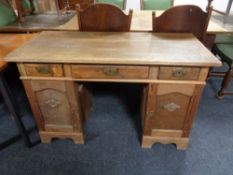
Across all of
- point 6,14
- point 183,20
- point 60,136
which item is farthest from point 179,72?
point 6,14

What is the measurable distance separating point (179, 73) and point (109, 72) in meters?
0.41

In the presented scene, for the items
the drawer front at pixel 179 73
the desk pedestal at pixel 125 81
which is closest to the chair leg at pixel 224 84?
the desk pedestal at pixel 125 81

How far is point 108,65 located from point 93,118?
32.8 inches

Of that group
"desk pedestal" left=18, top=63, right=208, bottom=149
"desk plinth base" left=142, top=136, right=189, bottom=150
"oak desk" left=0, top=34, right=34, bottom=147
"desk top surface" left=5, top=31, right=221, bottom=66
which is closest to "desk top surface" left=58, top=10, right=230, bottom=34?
"desk top surface" left=5, top=31, right=221, bottom=66

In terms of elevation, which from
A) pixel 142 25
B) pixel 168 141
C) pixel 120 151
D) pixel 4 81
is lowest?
pixel 120 151

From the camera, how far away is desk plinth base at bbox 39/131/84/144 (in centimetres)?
144

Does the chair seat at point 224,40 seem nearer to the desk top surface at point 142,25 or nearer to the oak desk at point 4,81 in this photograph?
the desk top surface at point 142,25

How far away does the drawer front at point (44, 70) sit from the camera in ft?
3.58

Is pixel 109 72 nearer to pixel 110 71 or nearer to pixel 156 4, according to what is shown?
pixel 110 71

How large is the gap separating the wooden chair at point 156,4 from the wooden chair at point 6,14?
1.76 m

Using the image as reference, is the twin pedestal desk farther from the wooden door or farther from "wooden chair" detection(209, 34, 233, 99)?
"wooden chair" detection(209, 34, 233, 99)

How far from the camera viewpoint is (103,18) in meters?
1.44

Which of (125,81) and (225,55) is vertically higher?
(125,81)

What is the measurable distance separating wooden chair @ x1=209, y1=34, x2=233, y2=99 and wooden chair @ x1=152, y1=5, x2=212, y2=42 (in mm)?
495
